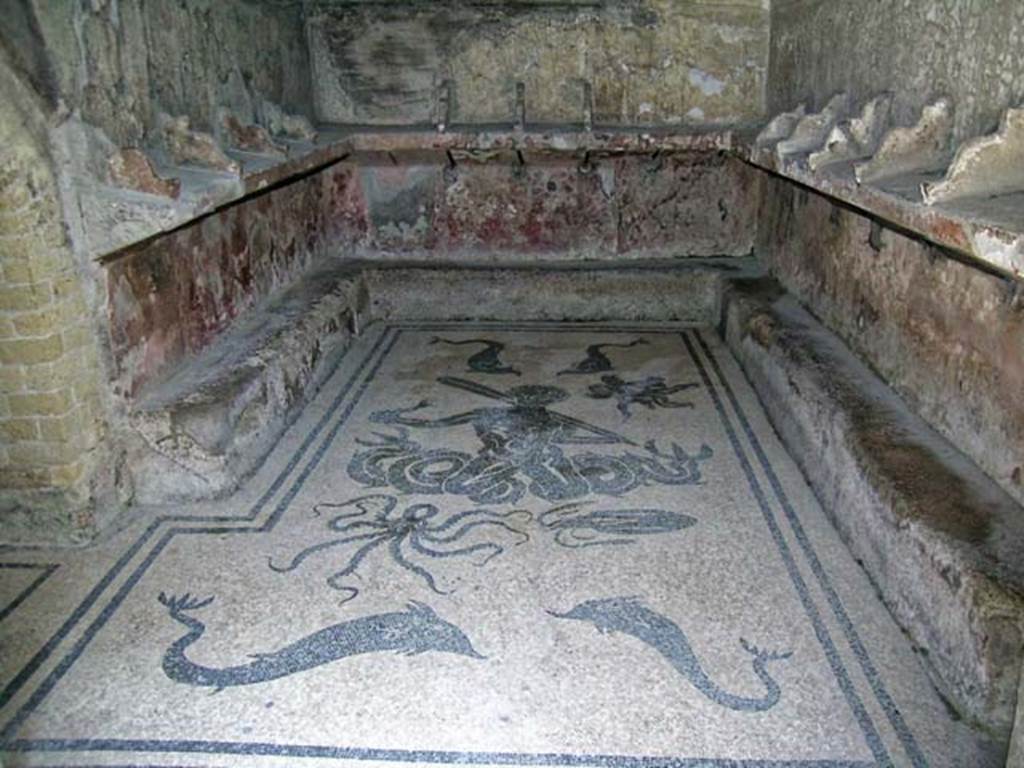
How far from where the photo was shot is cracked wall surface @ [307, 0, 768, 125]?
5.47 m

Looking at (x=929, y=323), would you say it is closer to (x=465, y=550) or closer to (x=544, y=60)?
(x=465, y=550)

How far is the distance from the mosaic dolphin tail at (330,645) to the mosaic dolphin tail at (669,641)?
350 millimetres

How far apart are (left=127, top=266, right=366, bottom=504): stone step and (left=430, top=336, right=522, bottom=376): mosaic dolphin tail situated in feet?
2.37

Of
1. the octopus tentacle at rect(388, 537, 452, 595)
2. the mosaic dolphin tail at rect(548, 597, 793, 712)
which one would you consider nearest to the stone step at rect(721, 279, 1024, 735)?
the mosaic dolphin tail at rect(548, 597, 793, 712)

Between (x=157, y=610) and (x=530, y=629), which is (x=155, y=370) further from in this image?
(x=530, y=629)

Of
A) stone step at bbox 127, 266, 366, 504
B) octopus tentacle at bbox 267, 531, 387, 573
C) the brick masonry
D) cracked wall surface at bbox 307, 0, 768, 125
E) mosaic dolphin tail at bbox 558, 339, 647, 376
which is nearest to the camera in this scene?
the brick masonry

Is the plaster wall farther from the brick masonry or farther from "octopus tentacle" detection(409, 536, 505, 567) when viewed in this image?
the brick masonry

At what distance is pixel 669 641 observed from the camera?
2.59 m

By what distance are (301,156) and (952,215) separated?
2.88 metres

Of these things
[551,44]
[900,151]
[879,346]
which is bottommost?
[879,346]

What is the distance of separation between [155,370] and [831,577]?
2.51 meters

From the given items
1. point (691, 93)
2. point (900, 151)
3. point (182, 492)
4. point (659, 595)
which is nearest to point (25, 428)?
point (182, 492)

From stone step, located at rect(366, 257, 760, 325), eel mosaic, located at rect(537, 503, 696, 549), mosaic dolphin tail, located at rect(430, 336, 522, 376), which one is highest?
stone step, located at rect(366, 257, 760, 325)

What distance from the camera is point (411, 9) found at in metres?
5.52
